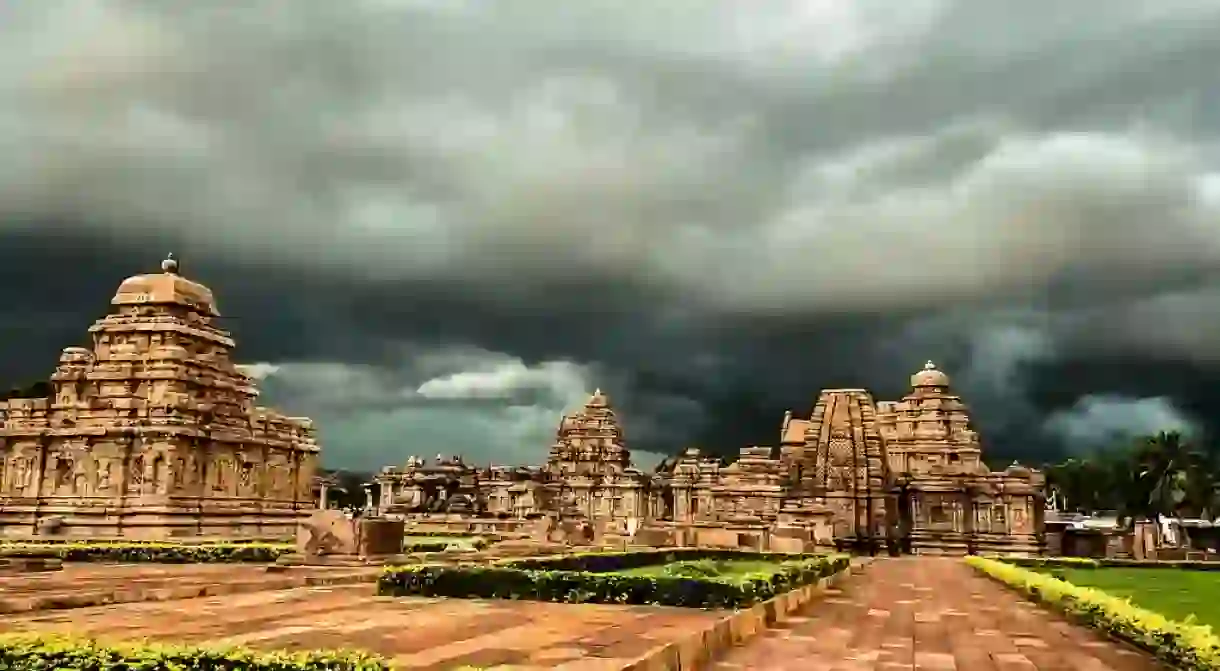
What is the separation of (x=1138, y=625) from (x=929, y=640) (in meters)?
2.37

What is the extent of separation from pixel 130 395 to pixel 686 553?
1085 inches

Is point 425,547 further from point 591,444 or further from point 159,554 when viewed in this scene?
point 591,444

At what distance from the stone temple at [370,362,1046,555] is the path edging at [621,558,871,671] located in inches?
828

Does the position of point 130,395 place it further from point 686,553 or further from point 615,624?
point 615,624

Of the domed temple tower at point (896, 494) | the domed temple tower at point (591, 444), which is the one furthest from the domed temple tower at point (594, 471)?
the domed temple tower at point (896, 494)

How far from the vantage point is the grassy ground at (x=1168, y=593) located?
14859mm

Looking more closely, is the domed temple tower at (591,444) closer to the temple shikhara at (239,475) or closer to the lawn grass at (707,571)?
the temple shikhara at (239,475)

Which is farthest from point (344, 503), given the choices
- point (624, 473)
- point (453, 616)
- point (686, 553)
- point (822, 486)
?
point (453, 616)

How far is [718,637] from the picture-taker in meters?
11.5

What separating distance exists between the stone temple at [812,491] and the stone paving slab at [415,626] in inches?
921

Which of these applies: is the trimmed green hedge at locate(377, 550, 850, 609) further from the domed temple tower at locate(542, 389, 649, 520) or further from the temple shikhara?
the domed temple tower at locate(542, 389, 649, 520)

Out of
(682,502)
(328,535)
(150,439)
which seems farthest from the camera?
(682,502)

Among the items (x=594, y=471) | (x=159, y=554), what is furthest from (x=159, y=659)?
(x=594, y=471)

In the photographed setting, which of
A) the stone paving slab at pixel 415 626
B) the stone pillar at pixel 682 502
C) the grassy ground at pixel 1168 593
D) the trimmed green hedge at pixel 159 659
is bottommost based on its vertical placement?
the grassy ground at pixel 1168 593
